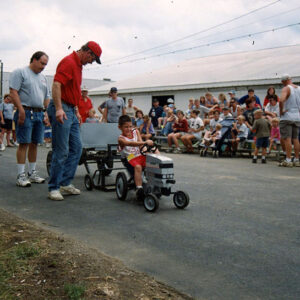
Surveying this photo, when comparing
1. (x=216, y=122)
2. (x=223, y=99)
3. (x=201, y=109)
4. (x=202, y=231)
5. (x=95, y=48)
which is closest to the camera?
(x=202, y=231)

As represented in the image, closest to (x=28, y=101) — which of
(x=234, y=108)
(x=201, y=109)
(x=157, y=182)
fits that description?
(x=157, y=182)

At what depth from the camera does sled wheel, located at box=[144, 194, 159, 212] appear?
5.28 meters

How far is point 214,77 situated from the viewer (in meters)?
20.2

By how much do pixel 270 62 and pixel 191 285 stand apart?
18789 mm

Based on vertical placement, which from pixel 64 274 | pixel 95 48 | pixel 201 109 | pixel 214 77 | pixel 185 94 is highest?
pixel 214 77

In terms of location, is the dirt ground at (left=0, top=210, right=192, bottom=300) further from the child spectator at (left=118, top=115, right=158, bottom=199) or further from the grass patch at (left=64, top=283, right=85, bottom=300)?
the child spectator at (left=118, top=115, right=158, bottom=199)

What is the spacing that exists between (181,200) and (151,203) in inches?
17.5

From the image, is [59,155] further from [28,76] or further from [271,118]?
[271,118]

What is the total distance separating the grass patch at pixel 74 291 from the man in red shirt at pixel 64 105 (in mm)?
3203

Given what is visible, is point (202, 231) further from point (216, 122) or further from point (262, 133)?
point (216, 122)

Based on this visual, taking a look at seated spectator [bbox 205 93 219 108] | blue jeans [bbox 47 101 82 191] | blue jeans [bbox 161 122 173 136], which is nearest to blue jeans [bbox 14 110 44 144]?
blue jeans [bbox 47 101 82 191]

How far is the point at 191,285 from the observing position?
3072 mm

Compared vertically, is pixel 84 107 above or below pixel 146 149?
above

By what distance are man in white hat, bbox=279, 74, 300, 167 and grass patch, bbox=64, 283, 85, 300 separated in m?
8.85
